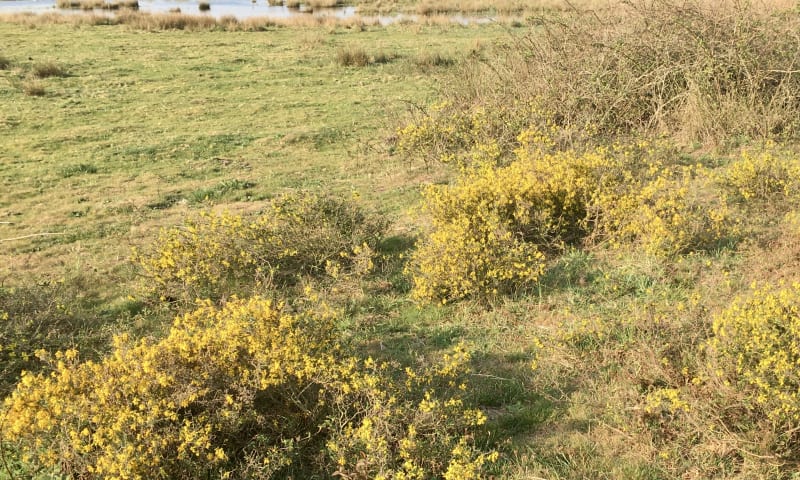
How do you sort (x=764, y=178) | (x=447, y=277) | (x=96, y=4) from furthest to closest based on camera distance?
(x=96, y=4), (x=764, y=178), (x=447, y=277)

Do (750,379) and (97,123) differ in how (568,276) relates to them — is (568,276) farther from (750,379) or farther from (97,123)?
(97,123)

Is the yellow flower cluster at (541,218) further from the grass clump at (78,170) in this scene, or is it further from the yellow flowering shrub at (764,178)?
the grass clump at (78,170)

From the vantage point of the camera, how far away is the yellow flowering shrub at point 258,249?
521 cm

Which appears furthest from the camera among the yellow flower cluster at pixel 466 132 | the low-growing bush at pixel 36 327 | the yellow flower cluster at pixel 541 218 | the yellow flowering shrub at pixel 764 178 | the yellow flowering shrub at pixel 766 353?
the yellow flower cluster at pixel 466 132

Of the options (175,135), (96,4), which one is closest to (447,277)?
(175,135)

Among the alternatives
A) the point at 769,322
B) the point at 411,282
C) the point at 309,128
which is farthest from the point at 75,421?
the point at 309,128

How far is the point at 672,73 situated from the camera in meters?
8.11

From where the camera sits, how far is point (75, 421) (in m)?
3.02

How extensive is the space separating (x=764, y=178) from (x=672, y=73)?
2.99 metres

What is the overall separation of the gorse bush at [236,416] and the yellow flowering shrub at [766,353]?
4.35ft

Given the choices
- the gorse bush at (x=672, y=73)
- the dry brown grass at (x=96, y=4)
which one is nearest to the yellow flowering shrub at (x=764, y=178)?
the gorse bush at (x=672, y=73)

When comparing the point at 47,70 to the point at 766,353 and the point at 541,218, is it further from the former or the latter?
the point at 766,353

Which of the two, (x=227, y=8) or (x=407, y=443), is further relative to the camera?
(x=227, y=8)

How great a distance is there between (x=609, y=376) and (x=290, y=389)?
6.39 feet
